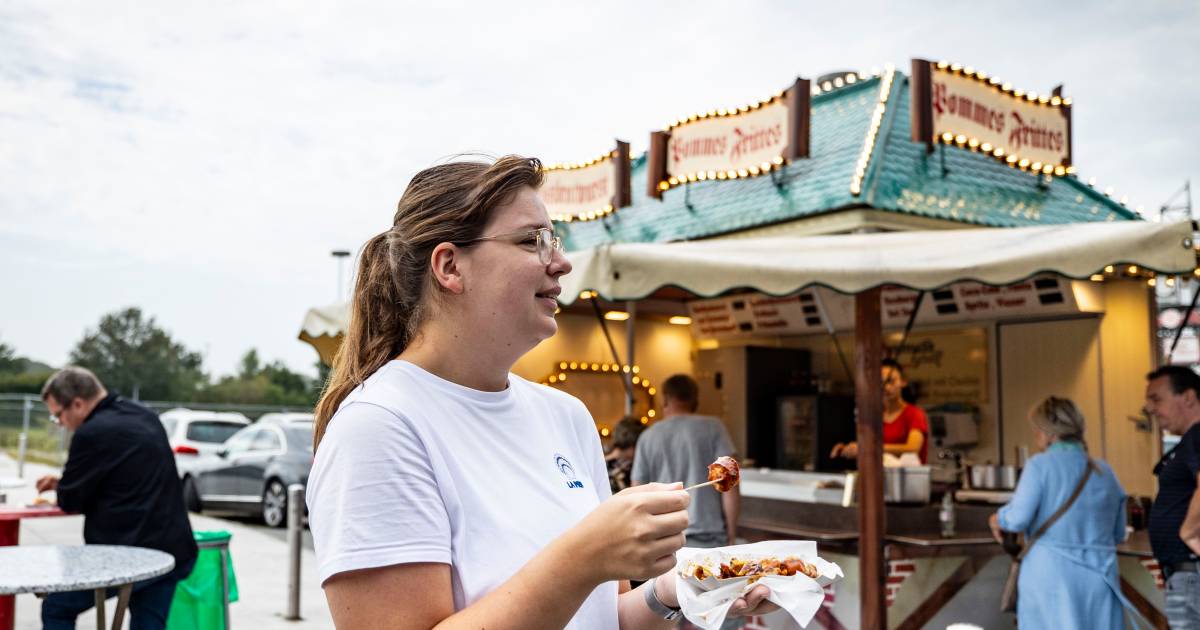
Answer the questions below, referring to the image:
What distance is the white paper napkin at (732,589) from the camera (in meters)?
1.87

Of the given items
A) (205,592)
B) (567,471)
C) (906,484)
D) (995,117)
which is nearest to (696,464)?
(906,484)

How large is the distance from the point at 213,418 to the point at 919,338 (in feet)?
41.5

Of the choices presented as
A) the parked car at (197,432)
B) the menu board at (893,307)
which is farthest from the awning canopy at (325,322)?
the parked car at (197,432)

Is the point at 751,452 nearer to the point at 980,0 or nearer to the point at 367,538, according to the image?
the point at 980,0

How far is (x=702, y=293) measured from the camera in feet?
18.7

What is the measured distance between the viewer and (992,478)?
799 centimetres

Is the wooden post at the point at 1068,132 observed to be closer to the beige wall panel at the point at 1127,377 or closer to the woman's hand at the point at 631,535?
the beige wall panel at the point at 1127,377

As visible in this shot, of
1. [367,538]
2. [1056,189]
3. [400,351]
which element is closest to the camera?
[367,538]

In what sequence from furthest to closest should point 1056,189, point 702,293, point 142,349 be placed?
point 142,349, point 1056,189, point 702,293

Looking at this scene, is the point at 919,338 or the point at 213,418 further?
the point at 213,418

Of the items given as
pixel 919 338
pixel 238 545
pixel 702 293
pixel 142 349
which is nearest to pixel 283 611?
pixel 238 545

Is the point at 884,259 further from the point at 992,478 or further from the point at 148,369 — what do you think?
the point at 148,369

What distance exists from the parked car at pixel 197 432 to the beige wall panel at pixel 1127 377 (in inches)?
534

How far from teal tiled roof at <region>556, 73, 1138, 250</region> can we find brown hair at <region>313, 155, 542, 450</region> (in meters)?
7.72
